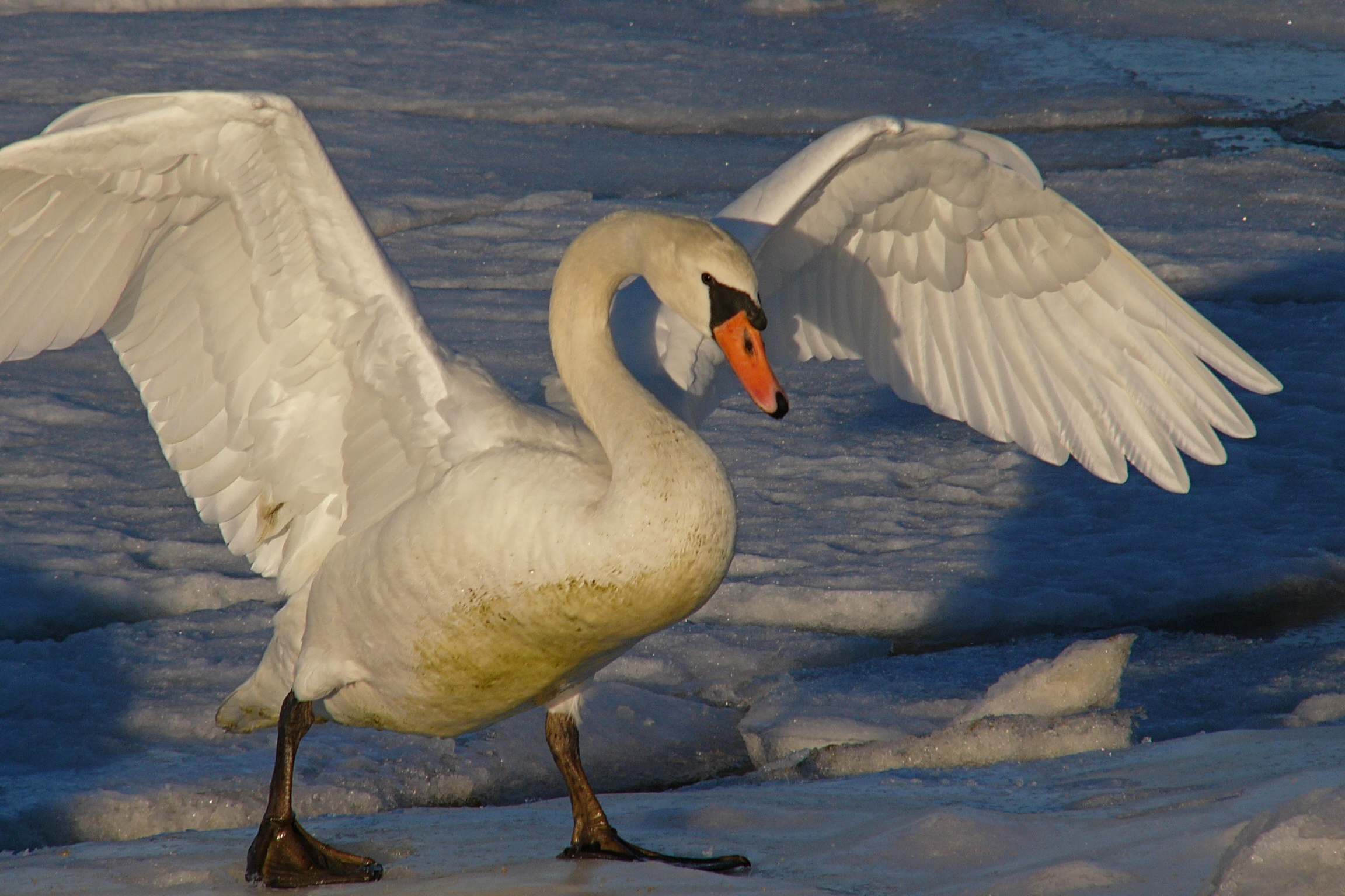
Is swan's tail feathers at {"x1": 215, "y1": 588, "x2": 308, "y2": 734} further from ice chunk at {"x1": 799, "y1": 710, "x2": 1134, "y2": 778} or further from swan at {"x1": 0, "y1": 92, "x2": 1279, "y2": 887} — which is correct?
ice chunk at {"x1": 799, "y1": 710, "x2": 1134, "y2": 778}

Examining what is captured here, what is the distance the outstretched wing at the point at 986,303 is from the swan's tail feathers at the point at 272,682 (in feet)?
4.81

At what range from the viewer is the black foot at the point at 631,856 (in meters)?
2.87

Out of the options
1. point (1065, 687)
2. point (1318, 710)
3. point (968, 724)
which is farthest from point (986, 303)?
point (1318, 710)

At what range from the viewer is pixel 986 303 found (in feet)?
13.8

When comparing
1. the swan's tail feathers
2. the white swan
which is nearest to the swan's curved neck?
the white swan

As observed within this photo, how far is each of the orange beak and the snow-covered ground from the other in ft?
2.86

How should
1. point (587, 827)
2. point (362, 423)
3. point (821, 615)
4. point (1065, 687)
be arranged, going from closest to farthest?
point (587, 827) → point (362, 423) → point (1065, 687) → point (821, 615)

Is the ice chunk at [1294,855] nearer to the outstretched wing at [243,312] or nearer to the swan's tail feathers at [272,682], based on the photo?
the outstretched wing at [243,312]

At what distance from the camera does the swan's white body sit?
2.94 m

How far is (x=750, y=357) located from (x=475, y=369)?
68 cm

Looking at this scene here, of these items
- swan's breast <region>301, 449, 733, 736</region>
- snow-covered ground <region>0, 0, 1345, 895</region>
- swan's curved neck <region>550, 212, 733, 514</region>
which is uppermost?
swan's curved neck <region>550, 212, 733, 514</region>

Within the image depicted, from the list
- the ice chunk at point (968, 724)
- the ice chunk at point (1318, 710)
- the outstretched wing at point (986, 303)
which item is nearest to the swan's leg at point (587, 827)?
the ice chunk at point (968, 724)

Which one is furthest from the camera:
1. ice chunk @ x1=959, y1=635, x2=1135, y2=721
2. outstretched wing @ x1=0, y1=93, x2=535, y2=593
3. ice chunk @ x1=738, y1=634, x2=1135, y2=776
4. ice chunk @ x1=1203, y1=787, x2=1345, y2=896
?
ice chunk @ x1=959, y1=635, x2=1135, y2=721

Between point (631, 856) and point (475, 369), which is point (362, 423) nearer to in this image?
point (475, 369)
